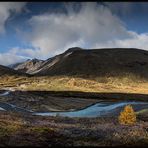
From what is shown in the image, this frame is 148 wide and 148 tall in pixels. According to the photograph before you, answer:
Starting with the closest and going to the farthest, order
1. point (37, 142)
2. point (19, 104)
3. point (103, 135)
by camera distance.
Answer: point (37, 142) → point (103, 135) → point (19, 104)

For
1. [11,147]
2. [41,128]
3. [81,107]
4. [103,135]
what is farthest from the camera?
[81,107]

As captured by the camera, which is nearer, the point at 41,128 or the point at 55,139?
the point at 55,139

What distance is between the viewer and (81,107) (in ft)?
362

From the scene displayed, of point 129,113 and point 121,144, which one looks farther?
point 129,113

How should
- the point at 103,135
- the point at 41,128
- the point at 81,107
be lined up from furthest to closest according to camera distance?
the point at 81,107 → the point at 41,128 → the point at 103,135

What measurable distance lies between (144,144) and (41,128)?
19.1 ft

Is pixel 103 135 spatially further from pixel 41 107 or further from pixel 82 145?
pixel 41 107

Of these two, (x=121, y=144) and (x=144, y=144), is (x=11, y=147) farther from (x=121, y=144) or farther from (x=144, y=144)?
(x=144, y=144)

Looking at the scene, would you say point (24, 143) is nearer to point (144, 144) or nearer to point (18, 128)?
point (18, 128)

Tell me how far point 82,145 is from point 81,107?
92422 millimetres

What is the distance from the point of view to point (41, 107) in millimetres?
97312

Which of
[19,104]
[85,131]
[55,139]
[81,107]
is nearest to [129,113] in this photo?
[85,131]

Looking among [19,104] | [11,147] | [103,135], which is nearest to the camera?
[11,147]

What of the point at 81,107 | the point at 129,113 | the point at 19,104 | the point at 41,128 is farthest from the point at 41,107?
the point at 41,128
